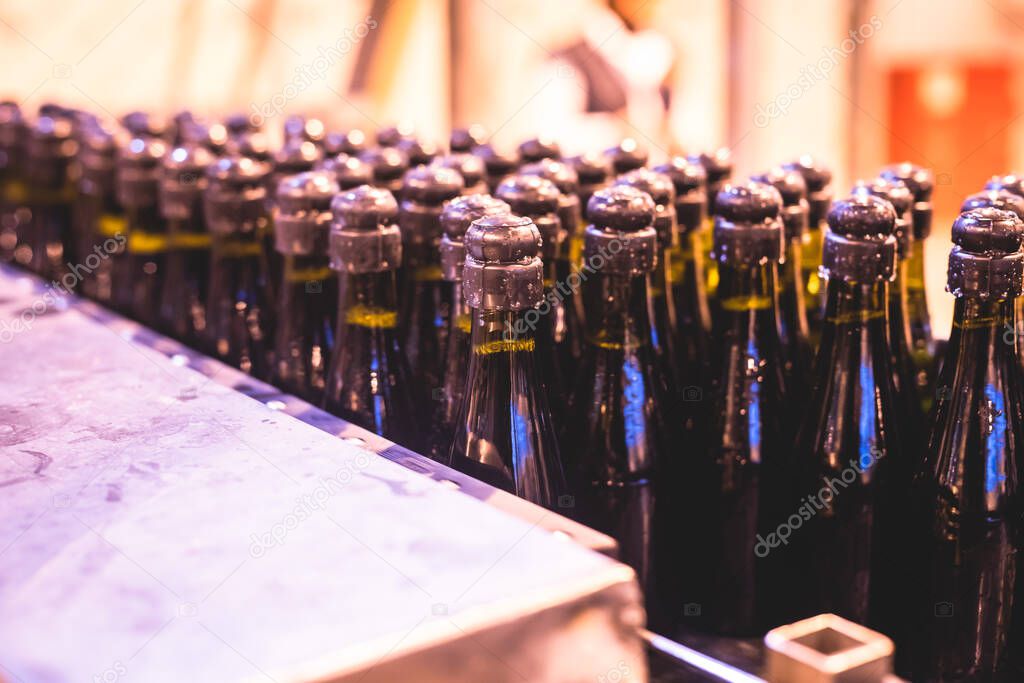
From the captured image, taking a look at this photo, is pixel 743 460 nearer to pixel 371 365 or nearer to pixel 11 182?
pixel 371 365

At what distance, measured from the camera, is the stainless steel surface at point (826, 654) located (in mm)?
439

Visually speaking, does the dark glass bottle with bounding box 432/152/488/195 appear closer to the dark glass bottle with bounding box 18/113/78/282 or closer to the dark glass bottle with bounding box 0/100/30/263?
the dark glass bottle with bounding box 18/113/78/282

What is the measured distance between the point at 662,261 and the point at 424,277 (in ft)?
0.66

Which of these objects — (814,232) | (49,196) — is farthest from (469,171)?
(49,196)

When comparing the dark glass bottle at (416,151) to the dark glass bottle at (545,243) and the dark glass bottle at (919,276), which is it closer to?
the dark glass bottle at (545,243)

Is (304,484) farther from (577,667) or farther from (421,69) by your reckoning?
(421,69)

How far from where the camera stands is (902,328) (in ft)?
3.10

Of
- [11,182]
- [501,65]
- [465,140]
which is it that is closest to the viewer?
[465,140]

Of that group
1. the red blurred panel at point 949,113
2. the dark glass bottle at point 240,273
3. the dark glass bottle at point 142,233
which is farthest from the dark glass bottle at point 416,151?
the red blurred panel at point 949,113

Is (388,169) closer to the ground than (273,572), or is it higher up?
higher up

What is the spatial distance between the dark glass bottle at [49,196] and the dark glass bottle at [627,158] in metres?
0.83

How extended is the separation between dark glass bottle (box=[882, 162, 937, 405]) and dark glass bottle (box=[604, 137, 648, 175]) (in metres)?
0.23

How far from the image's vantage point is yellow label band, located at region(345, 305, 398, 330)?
837mm

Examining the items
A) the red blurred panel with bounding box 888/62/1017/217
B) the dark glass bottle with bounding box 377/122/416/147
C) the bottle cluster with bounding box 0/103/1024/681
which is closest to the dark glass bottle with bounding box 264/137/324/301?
the bottle cluster with bounding box 0/103/1024/681
